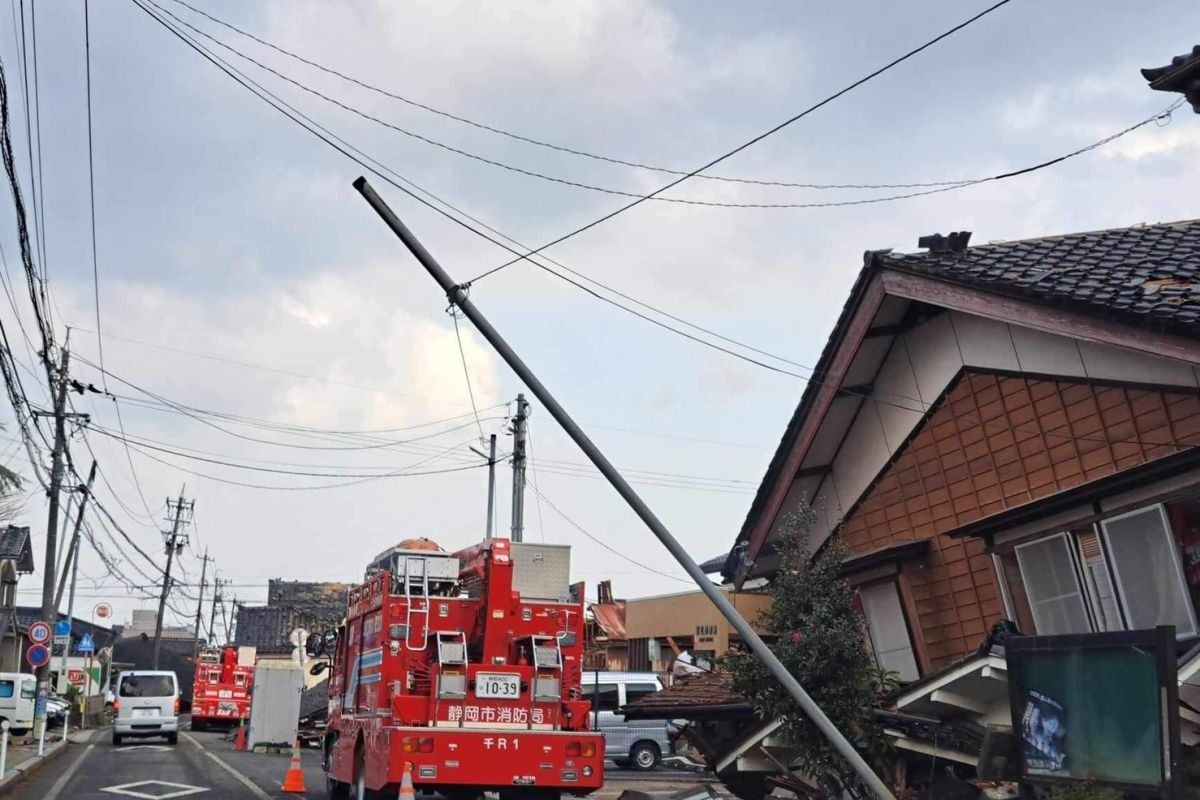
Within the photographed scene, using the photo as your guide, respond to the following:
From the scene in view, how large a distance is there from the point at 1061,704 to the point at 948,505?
4.40m

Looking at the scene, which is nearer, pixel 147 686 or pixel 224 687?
pixel 147 686

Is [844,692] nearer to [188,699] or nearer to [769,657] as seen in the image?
[769,657]

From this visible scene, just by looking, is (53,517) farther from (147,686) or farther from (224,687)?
(224,687)

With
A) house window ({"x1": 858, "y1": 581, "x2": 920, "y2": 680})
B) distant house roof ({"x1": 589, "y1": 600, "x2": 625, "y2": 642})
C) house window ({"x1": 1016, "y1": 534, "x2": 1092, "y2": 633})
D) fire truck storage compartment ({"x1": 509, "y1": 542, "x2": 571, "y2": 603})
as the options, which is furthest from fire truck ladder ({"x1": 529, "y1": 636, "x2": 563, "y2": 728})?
distant house roof ({"x1": 589, "y1": 600, "x2": 625, "y2": 642})

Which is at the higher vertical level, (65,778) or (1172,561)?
(1172,561)

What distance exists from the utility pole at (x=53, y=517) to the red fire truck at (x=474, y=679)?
19989 millimetres

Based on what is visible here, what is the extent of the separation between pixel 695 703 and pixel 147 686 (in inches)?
1036

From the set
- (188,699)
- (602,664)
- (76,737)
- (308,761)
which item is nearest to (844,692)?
(308,761)

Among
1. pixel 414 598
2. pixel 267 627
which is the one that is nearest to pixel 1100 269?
pixel 414 598

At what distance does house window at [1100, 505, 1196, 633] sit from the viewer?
33.0 ft

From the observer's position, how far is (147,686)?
35.7 metres

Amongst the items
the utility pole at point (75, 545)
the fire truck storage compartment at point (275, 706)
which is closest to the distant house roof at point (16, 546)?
the utility pole at point (75, 545)

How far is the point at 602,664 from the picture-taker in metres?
42.8

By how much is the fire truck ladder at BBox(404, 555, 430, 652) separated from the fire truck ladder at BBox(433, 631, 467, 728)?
197mm
